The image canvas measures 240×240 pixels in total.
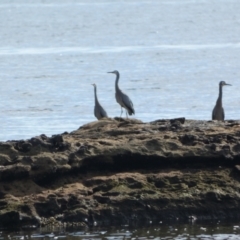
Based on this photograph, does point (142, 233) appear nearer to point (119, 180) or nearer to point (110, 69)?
point (119, 180)

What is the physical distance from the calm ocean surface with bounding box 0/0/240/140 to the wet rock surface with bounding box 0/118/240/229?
558 centimetres

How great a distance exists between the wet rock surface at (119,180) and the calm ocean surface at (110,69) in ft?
18.3

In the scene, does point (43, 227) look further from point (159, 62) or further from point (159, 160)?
point (159, 62)

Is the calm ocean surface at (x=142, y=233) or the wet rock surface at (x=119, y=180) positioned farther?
the wet rock surface at (x=119, y=180)

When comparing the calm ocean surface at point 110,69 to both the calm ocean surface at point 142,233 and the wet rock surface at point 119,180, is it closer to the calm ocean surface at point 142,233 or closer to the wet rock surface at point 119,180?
the wet rock surface at point 119,180

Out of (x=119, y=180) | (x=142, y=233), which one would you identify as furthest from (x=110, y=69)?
Result: (x=142, y=233)

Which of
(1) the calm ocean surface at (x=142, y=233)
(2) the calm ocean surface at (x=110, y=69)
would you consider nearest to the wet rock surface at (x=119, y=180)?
(1) the calm ocean surface at (x=142, y=233)

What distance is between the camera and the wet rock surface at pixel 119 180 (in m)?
8.73

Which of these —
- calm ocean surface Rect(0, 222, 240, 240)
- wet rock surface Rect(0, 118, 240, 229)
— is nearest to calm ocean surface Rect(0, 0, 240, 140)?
wet rock surface Rect(0, 118, 240, 229)

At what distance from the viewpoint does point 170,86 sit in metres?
22.3

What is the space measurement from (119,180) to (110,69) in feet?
59.3

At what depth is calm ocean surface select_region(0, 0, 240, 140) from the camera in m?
17.8

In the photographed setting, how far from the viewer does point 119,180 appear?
29.4 feet

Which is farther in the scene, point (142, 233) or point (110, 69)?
point (110, 69)
